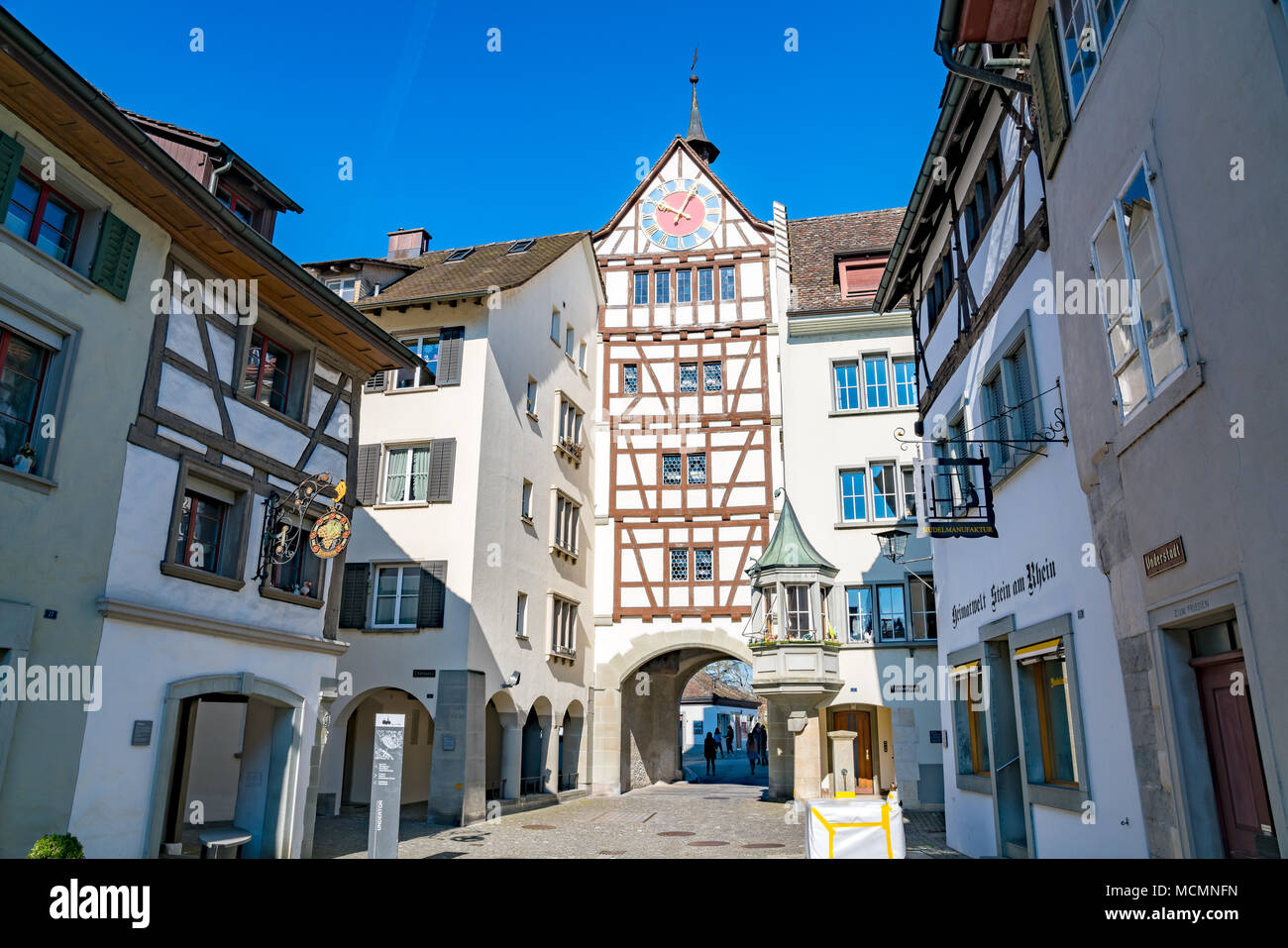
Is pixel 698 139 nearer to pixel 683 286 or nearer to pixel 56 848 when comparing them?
pixel 683 286

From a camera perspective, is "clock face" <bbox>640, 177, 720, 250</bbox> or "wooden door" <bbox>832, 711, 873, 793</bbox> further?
"clock face" <bbox>640, 177, 720, 250</bbox>

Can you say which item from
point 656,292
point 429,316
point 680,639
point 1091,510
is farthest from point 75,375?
point 656,292

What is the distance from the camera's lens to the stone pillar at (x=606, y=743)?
27.4 m

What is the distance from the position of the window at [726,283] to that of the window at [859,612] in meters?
10.9

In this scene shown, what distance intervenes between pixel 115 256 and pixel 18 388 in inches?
81.6

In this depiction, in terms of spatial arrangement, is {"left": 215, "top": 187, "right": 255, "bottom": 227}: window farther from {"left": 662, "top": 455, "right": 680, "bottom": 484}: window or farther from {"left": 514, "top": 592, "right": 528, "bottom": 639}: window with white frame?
{"left": 662, "top": 455, "right": 680, "bottom": 484}: window

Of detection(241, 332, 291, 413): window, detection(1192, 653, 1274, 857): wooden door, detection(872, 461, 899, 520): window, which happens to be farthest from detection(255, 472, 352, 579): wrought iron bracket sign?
detection(872, 461, 899, 520): window

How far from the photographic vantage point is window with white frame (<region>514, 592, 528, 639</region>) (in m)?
24.0

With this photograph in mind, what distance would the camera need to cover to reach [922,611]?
24.7 m

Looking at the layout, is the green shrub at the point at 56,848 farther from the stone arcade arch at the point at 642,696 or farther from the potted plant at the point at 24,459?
the stone arcade arch at the point at 642,696

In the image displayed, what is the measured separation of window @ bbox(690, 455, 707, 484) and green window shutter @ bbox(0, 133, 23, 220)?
21.5 metres

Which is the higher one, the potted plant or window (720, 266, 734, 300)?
window (720, 266, 734, 300)

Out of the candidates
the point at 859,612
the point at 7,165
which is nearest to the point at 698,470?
the point at 859,612
